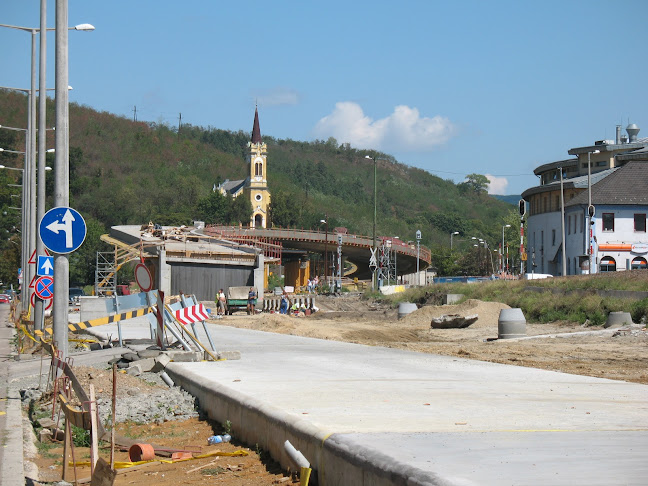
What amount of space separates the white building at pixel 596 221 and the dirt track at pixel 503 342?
25.2 metres

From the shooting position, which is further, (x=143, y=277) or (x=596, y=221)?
(x=596, y=221)

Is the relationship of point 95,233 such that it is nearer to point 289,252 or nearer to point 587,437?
point 289,252

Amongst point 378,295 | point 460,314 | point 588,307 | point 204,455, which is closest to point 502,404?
point 204,455

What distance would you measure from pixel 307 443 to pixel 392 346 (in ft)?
59.4

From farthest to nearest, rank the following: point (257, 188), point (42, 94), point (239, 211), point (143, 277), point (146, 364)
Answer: point (257, 188), point (239, 211), point (42, 94), point (143, 277), point (146, 364)

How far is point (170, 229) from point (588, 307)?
57.3 metres

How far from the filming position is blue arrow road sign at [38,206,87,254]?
13.9 m

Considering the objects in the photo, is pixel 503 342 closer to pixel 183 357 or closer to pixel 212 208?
pixel 183 357

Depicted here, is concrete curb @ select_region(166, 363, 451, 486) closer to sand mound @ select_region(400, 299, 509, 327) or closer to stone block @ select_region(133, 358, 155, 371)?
stone block @ select_region(133, 358, 155, 371)

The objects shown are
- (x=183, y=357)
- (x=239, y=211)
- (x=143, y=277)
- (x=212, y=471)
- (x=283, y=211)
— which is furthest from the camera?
(x=283, y=211)

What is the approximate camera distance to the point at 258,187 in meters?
179

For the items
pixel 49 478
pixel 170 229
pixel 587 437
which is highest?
pixel 170 229

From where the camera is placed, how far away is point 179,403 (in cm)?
1199

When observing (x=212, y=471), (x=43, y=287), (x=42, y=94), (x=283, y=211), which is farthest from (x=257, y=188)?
(x=212, y=471)
